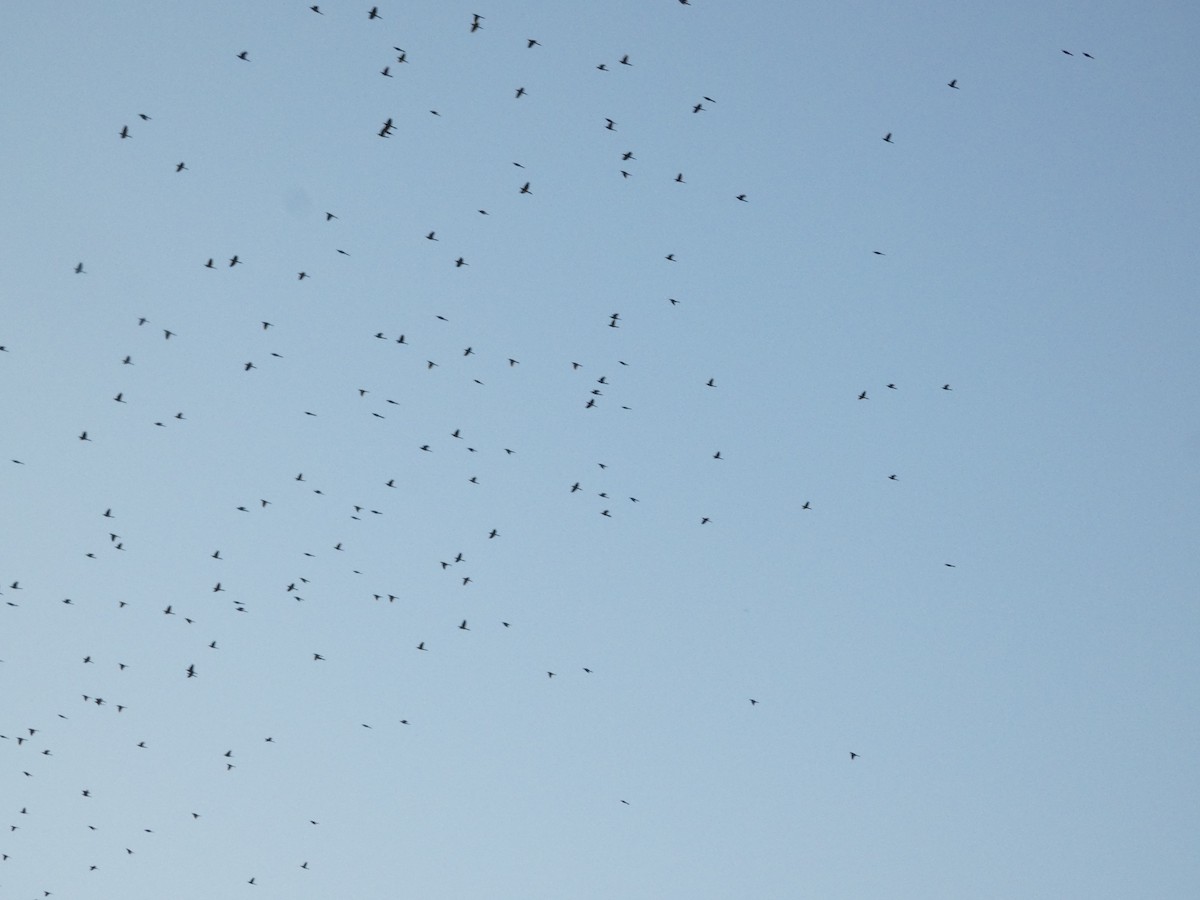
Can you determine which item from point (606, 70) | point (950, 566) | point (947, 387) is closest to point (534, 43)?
point (606, 70)

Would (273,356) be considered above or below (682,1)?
Answer: below

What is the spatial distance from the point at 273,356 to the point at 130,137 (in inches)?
423

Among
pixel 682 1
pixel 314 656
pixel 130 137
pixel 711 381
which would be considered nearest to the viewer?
pixel 682 1

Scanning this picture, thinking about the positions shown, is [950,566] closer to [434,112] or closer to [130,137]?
[434,112]

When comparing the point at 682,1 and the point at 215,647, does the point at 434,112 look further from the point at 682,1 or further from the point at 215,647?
the point at 215,647

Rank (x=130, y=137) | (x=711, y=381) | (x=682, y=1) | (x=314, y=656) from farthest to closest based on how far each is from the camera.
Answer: (x=314, y=656) → (x=711, y=381) → (x=130, y=137) → (x=682, y=1)

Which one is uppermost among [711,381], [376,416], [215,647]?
[711,381]

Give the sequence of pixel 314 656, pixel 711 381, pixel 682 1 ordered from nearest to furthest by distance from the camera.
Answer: pixel 682 1 → pixel 711 381 → pixel 314 656

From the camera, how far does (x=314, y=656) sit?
68.4 meters

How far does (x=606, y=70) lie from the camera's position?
55594 millimetres

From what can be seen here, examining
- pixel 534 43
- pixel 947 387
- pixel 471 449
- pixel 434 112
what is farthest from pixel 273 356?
pixel 947 387

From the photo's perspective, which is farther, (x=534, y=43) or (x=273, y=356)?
(x=273, y=356)

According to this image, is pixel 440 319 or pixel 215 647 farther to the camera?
pixel 215 647

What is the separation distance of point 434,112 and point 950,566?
1205 inches
